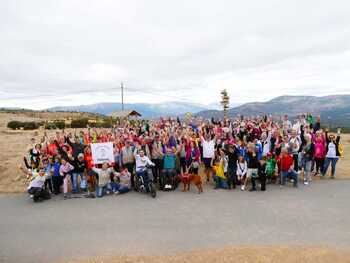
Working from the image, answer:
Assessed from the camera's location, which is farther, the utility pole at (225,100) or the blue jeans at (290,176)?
the utility pole at (225,100)

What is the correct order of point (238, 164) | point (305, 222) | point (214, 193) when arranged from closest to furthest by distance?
point (305, 222) < point (214, 193) < point (238, 164)

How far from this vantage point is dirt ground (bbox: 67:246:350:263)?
509 cm

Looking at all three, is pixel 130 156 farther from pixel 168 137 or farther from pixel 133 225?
pixel 133 225

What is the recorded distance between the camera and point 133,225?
679 centimetres

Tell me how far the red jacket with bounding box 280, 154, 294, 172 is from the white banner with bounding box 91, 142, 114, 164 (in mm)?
6213

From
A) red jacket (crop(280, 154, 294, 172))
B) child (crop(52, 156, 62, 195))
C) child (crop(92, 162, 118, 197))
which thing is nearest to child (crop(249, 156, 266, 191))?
red jacket (crop(280, 154, 294, 172))

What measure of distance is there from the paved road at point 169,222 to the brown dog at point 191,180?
36 cm

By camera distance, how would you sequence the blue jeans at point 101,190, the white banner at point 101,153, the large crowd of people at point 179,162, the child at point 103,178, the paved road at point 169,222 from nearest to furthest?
the paved road at point 169,222 < the blue jeans at point 101,190 < the child at point 103,178 < the large crowd of people at point 179,162 < the white banner at point 101,153

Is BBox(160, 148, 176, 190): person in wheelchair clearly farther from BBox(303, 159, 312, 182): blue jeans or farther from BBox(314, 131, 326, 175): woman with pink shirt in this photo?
BBox(314, 131, 326, 175): woman with pink shirt

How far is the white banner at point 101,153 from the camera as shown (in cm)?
1021

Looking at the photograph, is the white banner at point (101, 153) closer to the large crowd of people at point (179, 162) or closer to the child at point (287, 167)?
the large crowd of people at point (179, 162)

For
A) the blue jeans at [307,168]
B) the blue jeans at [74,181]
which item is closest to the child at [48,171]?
the blue jeans at [74,181]

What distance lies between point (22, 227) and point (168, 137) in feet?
18.9

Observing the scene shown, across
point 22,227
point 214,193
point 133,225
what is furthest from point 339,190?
point 22,227
